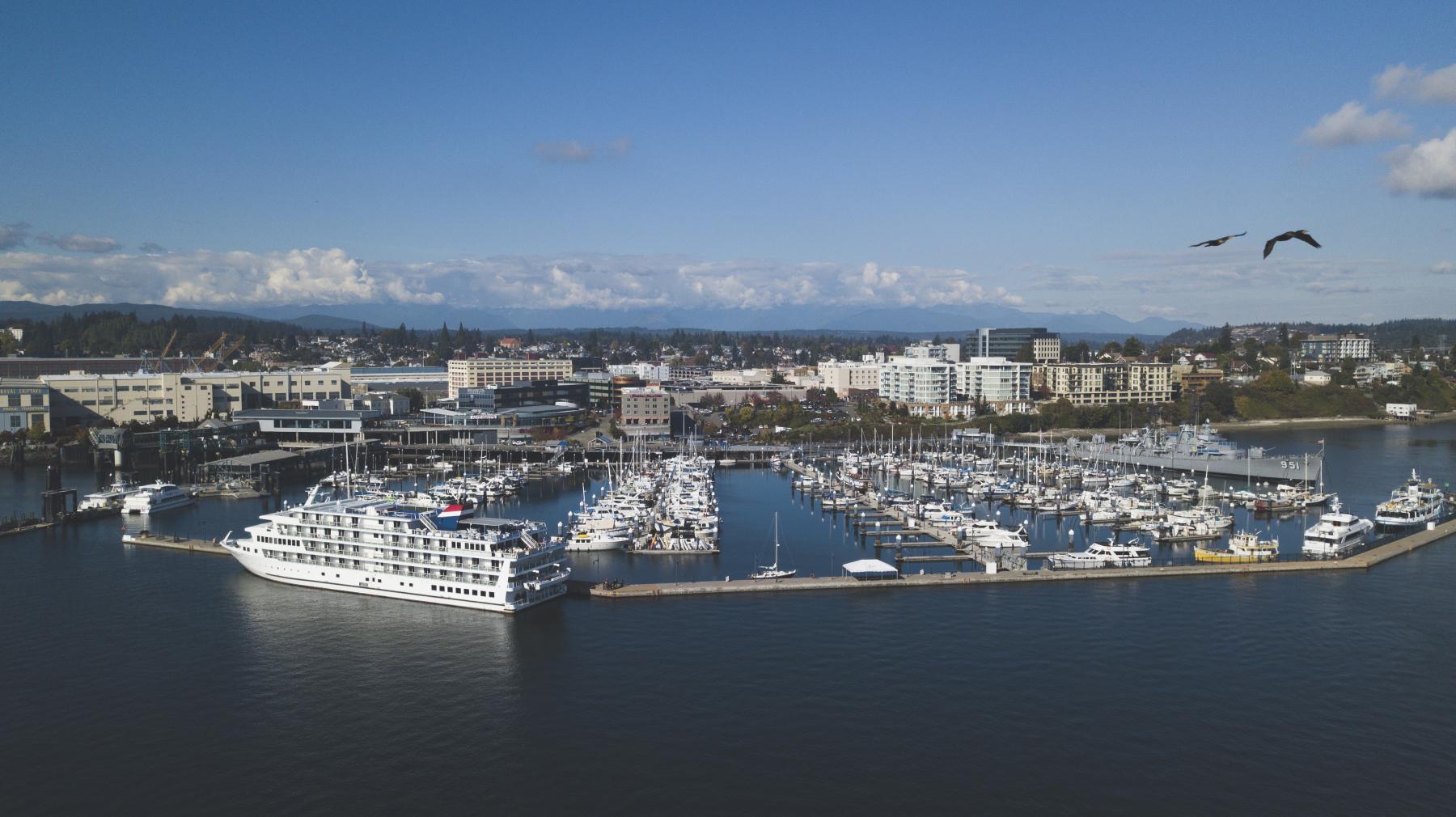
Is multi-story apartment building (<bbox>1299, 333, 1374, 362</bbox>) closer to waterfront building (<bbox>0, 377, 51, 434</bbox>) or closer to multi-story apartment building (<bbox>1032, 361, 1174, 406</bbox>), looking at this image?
multi-story apartment building (<bbox>1032, 361, 1174, 406</bbox>)

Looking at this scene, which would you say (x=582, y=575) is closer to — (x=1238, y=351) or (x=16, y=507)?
(x=16, y=507)

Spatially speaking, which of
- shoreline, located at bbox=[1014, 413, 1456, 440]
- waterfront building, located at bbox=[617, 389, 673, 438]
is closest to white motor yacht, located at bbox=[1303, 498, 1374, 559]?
shoreline, located at bbox=[1014, 413, 1456, 440]

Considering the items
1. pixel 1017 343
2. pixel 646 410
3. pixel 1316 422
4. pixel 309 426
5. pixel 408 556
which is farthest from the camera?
pixel 1017 343

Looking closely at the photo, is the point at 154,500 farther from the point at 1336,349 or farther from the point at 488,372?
the point at 1336,349

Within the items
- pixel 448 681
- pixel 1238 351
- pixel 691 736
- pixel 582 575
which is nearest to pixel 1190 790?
pixel 691 736

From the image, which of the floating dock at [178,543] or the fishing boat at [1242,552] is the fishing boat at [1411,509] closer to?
the fishing boat at [1242,552]

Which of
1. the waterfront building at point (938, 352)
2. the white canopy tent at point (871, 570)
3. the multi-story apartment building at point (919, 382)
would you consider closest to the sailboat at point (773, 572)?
the white canopy tent at point (871, 570)

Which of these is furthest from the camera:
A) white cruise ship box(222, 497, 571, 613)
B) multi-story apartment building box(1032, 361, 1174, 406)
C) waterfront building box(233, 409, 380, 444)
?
multi-story apartment building box(1032, 361, 1174, 406)

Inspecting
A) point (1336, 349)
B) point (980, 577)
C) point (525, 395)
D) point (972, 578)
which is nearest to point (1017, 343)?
point (1336, 349)
